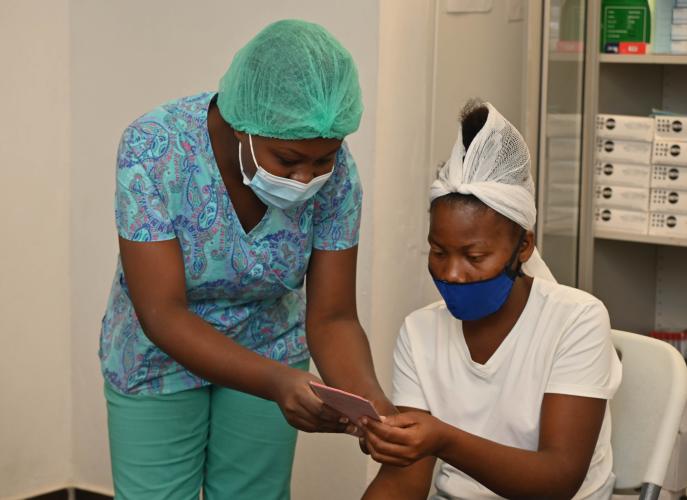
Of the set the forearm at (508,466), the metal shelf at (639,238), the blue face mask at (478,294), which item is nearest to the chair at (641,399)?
the forearm at (508,466)

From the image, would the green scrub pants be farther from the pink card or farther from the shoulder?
the shoulder

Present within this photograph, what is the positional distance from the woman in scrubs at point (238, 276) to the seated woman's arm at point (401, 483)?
0.16 m

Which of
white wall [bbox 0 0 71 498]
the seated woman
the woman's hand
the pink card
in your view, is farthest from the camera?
white wall [bbox 0 0 71 498]

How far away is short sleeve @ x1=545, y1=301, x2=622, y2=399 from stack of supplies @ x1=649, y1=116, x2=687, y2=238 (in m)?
1.67

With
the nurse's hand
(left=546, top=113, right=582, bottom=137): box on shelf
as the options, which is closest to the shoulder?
the nurse's hand

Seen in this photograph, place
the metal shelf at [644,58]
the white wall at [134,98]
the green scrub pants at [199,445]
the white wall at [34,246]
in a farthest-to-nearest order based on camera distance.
Answer: the metal shelf at [644,58]
the white wall at [34,246]
the white wall at [134,98]
the green scrub pants at [199,445]

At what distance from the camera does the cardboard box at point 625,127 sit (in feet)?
11.2

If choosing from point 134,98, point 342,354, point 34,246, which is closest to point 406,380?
point 342,354

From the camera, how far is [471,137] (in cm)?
190

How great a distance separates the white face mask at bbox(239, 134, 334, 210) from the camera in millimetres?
1725

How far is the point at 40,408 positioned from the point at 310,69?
1.91 metres

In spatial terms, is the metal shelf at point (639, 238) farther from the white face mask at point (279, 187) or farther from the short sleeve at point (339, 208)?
the white face mask at point (279, 187)

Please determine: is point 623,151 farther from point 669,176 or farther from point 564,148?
point 564,148

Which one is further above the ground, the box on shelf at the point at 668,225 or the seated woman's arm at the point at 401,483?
the box on shelf at the point at 668,225
